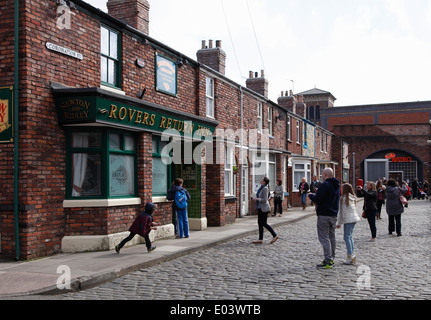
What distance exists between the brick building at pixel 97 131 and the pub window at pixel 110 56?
0.08ft

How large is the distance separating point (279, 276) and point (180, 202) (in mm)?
5153

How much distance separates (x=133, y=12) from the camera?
13.2 meters

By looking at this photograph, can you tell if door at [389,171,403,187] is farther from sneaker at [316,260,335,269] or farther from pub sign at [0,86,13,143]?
pub sign at [0,86,13,143]

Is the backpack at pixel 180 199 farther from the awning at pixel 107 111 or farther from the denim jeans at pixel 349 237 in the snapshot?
the denim jeans at pixel 349 237

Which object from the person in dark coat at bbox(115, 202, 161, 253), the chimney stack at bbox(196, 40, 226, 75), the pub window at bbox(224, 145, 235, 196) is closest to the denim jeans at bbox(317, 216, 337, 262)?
the person in dark coat at bbox(115, 202, 161, 253)

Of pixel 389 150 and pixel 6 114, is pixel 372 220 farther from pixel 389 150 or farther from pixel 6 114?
pixel 389 150

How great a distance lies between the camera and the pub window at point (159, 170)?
13.0m

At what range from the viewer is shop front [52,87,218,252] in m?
9.96

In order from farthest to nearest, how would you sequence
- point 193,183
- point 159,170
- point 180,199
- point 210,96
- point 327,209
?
point 210,96
point 193,183
point 159,170
point 180,199
point 327,209

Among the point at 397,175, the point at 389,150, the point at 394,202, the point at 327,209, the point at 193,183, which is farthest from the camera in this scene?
the point at 389,150

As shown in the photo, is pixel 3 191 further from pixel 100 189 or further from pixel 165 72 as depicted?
pixel 165 72

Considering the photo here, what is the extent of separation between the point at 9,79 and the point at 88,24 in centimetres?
246
